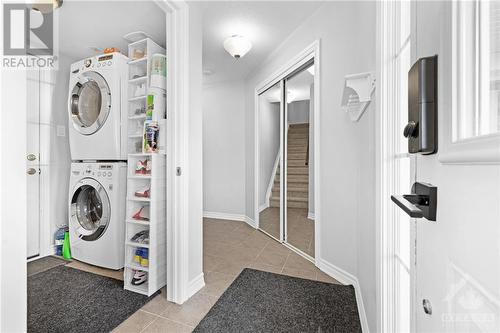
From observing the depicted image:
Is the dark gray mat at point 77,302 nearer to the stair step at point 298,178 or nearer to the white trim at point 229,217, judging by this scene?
the stair step at point 298,178

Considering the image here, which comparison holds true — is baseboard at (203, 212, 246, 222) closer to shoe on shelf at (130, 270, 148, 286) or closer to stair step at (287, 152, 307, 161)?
stair step at (287, 152, 307, 161)

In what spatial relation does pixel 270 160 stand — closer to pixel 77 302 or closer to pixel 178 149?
pixel 178 149

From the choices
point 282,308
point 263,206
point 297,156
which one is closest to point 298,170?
point 297,156

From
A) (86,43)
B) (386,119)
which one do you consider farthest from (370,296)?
(86,43)

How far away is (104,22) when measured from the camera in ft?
7.08

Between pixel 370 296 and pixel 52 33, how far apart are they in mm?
3700

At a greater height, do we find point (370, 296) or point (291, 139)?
point (291, 139)

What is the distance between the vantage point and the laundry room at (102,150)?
1829 millimetres

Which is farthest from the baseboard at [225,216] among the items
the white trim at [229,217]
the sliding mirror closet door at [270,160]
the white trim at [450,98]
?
the white trim at [450,98]

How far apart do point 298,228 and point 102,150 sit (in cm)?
230

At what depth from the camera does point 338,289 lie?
5.87 feet

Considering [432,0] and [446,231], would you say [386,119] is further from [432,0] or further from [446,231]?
[446,231]

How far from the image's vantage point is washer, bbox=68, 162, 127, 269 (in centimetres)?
212

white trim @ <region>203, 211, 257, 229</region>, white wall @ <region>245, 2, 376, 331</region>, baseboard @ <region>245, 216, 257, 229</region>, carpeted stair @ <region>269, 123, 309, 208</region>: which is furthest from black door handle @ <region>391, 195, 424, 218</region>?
white trim @ <region>203, 211, 257, 229</region>
